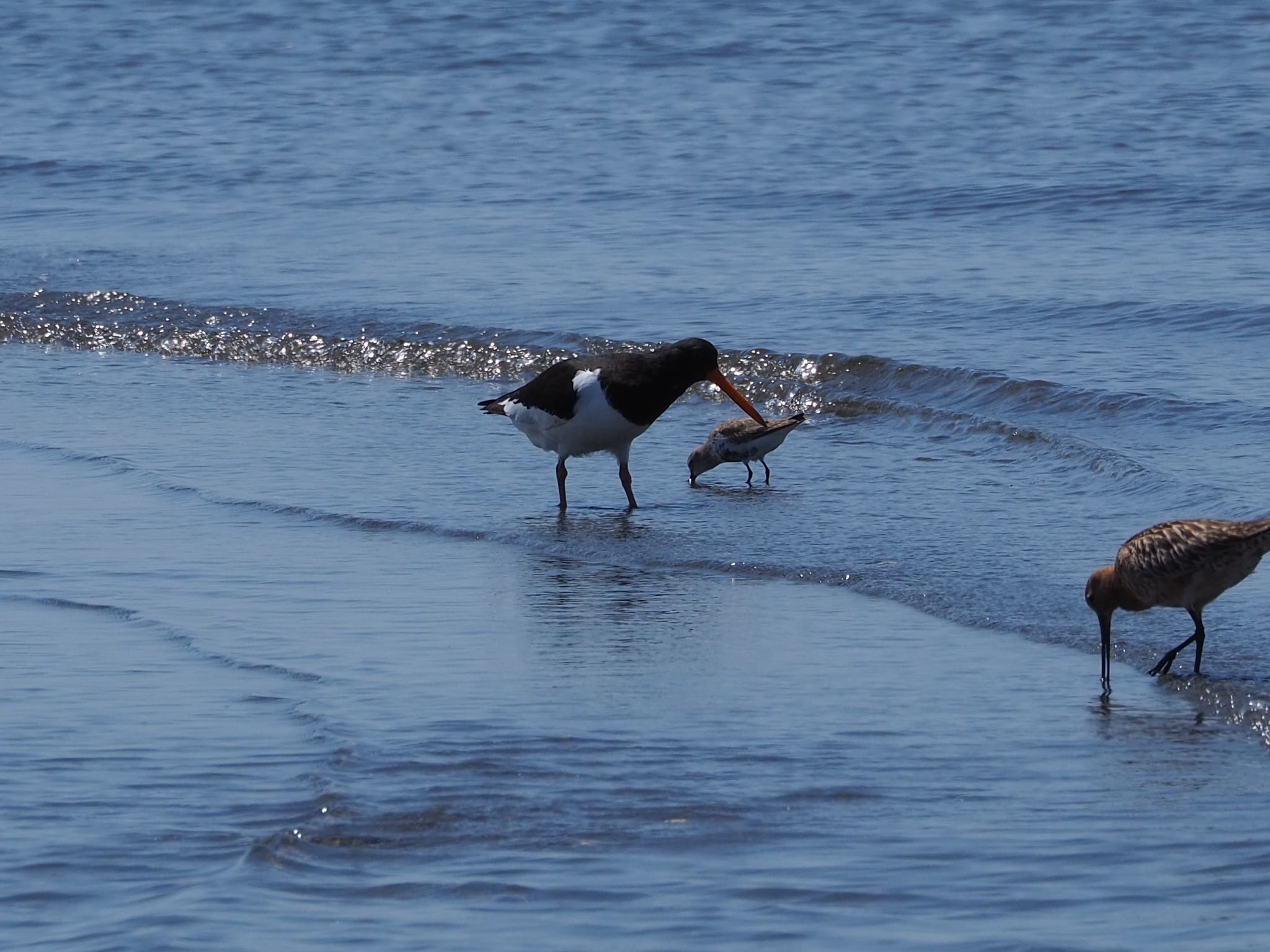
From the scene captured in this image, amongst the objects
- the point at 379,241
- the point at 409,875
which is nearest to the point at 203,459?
the point at 409,875

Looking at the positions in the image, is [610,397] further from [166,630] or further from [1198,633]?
[1198,633]

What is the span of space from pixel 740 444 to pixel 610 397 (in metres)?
0.80

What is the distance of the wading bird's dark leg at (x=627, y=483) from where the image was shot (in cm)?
987

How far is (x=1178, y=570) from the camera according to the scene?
21.0 feet

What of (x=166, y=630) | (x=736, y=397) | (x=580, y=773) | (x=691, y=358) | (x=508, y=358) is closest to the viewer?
(x=580, y=773)

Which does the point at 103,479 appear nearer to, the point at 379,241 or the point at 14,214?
the point at 379,241

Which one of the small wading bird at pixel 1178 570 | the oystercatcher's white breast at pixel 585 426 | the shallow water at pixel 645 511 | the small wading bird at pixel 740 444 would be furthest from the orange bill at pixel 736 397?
the small wading bird at pixel 1178 570

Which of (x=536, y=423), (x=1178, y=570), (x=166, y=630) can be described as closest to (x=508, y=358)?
(x=536, y=423)

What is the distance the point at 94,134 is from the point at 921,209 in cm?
1005

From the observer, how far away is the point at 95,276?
16.7 metres

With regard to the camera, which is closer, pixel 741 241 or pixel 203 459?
pixel 203 459

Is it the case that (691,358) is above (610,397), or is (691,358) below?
above

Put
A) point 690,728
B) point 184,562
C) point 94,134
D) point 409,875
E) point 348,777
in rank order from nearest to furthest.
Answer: point 409,875 → point 348,777 → point 690,728 → point 184,562 → point 94,134

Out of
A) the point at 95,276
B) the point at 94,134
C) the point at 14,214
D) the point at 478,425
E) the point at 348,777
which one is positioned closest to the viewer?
the point at 348,777
